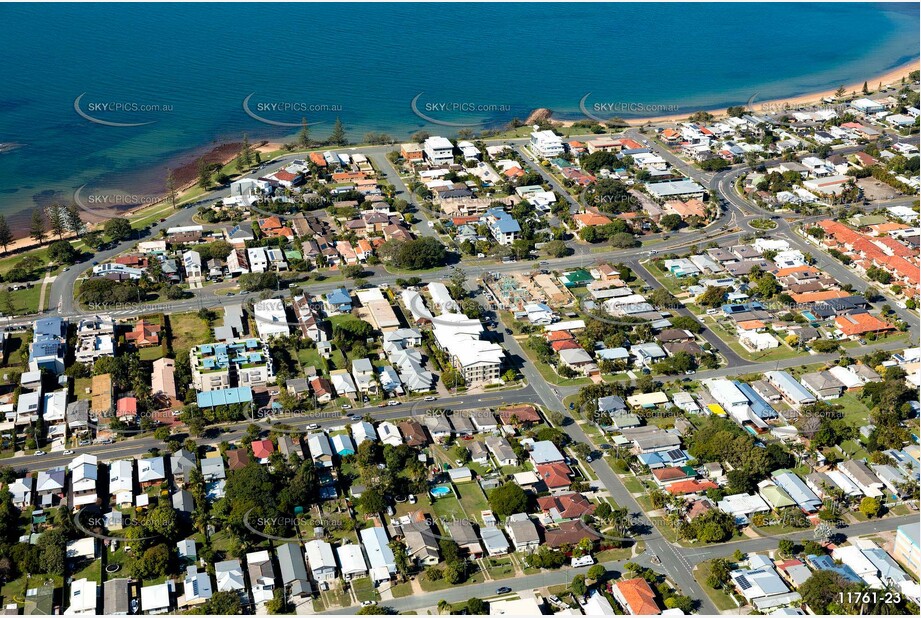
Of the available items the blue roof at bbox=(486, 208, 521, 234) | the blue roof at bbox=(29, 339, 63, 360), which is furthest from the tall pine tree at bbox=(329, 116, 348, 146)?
the blue roof at bbox=(29, 339, 63, 360)

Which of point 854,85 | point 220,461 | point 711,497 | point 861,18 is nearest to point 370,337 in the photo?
point 220,461

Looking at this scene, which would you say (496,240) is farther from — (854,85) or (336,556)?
(854,85)

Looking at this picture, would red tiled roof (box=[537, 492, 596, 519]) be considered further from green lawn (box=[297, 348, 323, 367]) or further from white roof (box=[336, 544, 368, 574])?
green lawn (box=[297, 348, 323, 367])

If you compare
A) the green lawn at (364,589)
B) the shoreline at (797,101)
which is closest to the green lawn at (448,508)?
the green lawn at (364,589)

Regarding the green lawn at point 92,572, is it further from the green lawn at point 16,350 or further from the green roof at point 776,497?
the green roof at point 776,497

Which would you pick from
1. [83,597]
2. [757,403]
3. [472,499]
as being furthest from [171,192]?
[757,403]

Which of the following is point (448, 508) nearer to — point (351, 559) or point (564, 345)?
point (351, 559)
